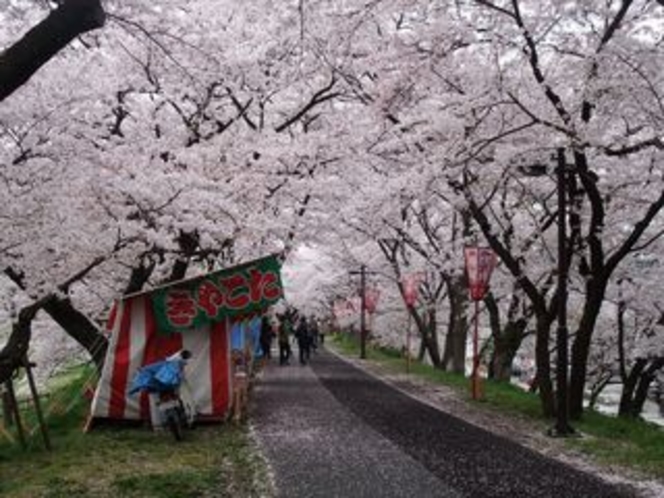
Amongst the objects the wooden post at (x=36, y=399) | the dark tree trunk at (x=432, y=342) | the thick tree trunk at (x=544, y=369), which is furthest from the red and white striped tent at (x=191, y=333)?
the dark tree trunk at (x=432, y=342)

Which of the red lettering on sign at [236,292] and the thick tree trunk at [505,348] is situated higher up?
the red lettering on sign at [236,292]

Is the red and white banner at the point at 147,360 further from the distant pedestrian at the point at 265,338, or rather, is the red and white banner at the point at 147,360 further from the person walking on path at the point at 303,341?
the distant pedestrian at the point at 265,338

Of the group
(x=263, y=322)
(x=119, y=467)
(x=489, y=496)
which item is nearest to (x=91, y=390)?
(x=119, y=467)

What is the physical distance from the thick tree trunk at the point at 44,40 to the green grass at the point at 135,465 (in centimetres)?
455

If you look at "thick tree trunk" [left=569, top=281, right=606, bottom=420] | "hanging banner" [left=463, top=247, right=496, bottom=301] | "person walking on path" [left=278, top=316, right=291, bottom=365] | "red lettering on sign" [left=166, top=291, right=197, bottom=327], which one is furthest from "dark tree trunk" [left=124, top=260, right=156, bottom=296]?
"person walking on path" [left=278, top=316, right=291, bottom=365]

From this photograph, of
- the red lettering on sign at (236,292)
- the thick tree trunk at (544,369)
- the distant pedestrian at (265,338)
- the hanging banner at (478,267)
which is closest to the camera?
the red lettering on sign at (236,292)

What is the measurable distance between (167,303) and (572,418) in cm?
806

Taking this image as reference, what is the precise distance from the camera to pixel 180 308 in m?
13.3

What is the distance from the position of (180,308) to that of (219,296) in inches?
28.8

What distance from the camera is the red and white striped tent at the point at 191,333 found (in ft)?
43.1

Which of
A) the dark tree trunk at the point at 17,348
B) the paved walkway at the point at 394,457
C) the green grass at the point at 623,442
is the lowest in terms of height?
the green grass at the point at 623,442

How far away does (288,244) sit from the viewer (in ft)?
79.3

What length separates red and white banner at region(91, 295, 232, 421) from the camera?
13.1 meters

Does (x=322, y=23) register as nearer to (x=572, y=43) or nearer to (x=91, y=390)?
(x=572, y=43)
